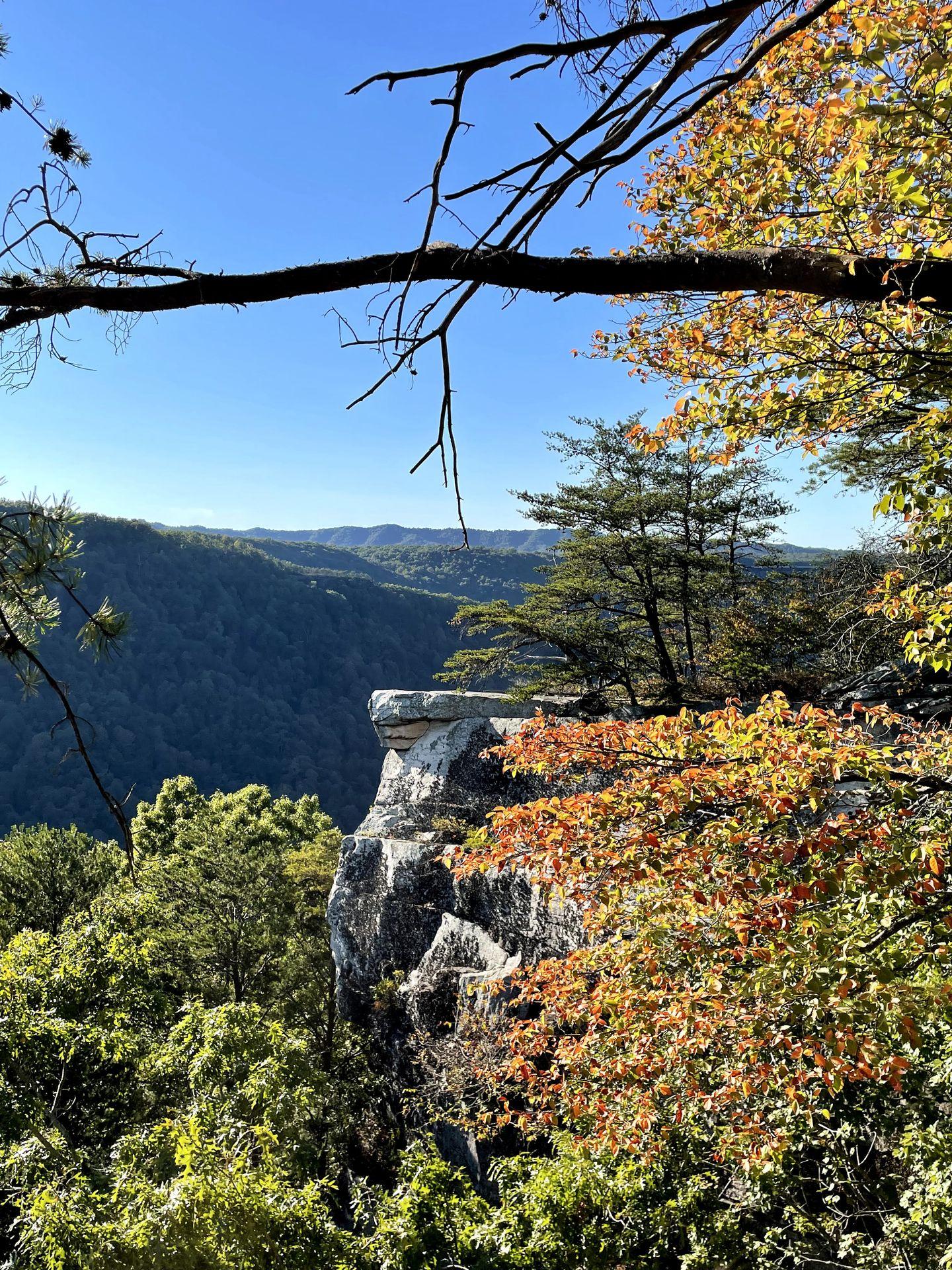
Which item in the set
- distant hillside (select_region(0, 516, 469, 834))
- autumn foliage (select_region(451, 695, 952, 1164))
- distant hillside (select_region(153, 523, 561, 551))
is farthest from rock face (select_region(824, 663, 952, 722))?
distant hillside (select_region(153, 523, 561, 551))

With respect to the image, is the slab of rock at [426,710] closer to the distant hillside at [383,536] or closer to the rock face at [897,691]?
the rock face at [897,691]

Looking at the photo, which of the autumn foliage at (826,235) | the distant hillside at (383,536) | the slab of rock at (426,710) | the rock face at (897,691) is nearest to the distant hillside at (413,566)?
the distant hillside at (383,536)

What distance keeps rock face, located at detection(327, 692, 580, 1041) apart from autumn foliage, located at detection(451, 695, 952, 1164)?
7208 millimetres

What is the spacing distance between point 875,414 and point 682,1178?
5.40m

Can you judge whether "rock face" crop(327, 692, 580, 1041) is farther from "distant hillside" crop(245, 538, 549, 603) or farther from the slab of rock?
"distant hillside" crop(245, 538, 549, 603)

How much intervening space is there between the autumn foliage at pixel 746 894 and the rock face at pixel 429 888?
23.6 feet

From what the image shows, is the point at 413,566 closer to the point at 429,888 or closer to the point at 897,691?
the point at 429,888

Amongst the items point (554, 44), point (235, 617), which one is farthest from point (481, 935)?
point (235, 617)

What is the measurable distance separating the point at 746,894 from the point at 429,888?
10821mm

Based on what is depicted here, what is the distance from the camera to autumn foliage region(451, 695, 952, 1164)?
2.51m

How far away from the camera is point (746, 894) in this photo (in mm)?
2721

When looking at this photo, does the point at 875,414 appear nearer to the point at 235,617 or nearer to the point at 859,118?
the point at 859,118

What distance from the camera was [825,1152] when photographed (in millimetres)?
4949

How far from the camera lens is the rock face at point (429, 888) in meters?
11.4
